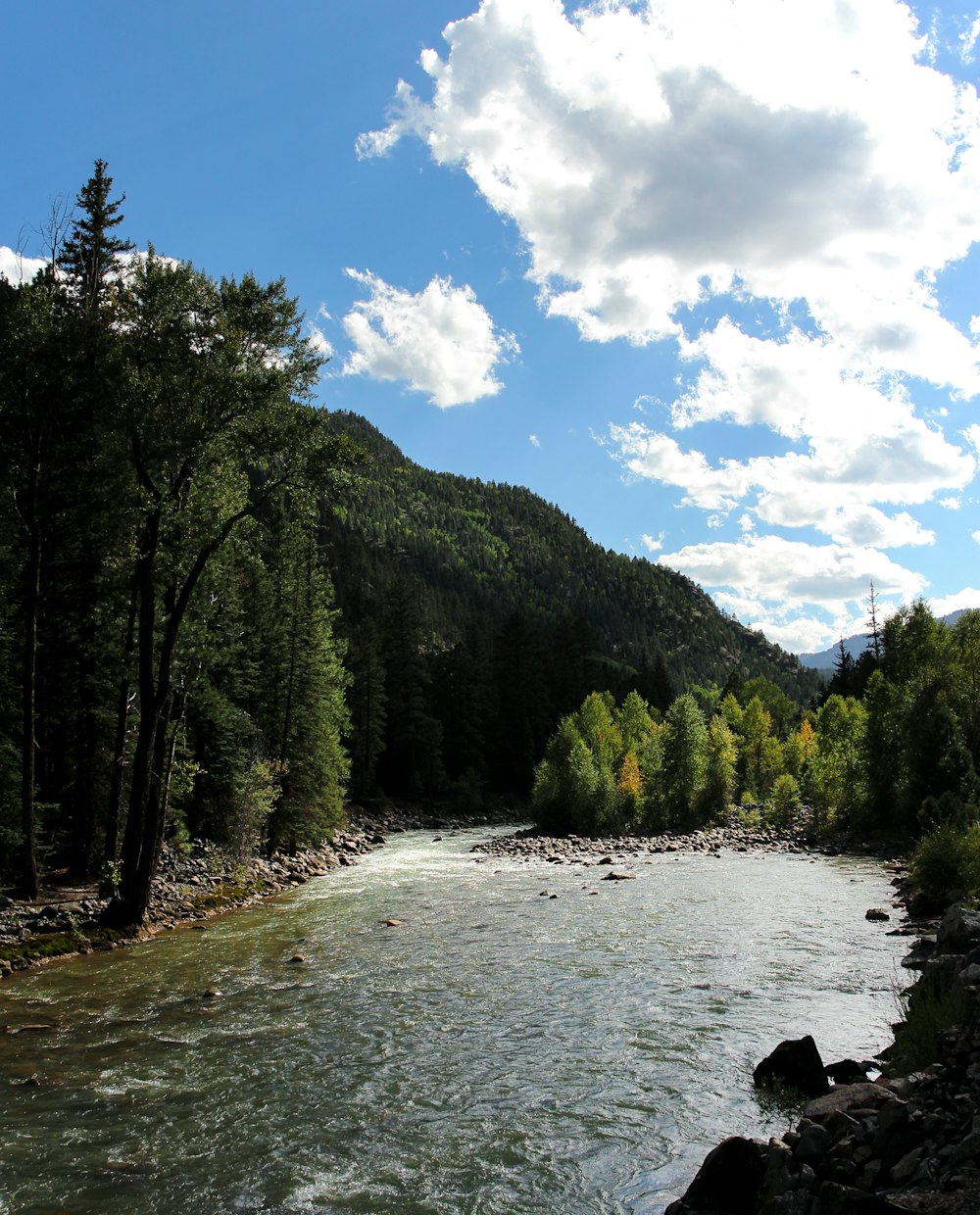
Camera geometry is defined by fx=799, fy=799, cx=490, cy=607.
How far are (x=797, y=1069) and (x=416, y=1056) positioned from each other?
190 inches

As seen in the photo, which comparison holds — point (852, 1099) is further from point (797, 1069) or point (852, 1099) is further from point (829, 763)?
point (829, 763)

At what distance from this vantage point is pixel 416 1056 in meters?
10.7

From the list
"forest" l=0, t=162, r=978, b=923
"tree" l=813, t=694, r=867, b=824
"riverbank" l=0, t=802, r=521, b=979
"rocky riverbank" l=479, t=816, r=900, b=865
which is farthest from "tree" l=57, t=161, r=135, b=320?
"tree" l=813, t=694, r=867, b=824

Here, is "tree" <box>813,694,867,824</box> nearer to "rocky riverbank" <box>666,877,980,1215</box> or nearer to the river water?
the river water

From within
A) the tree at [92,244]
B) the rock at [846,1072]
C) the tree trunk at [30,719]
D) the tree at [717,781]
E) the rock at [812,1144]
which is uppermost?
the tree at [92,244]

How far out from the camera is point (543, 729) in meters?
94.4

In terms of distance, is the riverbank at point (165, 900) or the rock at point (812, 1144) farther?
the riverbank at point (165, 900)

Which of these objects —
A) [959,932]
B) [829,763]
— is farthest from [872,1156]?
[829,763]

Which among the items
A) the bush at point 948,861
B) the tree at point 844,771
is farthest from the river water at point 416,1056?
the tree at point 844,771

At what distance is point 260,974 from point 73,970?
367 centimetres

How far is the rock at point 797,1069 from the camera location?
8898 mm

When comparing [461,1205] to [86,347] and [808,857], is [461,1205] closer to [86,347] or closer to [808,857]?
[86,347]

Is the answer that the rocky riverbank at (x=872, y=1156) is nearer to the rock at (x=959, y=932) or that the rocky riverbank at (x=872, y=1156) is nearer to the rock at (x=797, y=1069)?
the rock at (x=797, y=1069)

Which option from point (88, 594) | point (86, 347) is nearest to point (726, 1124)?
point (86, 347)
